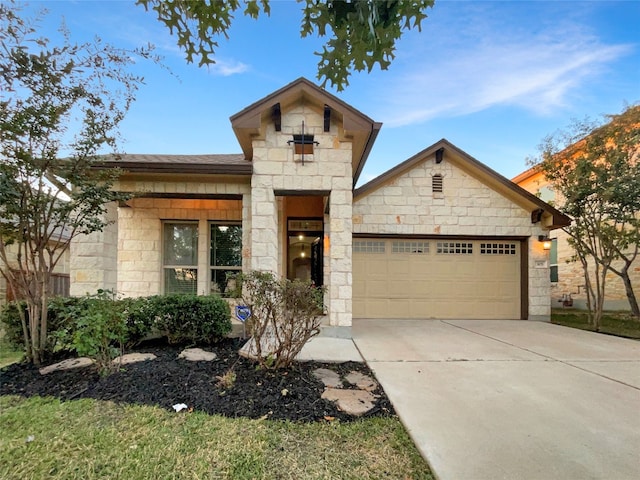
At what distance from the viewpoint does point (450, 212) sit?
9.05 m

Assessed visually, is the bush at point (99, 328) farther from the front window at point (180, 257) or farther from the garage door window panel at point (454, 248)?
the garage door window panel at point (454, 248)

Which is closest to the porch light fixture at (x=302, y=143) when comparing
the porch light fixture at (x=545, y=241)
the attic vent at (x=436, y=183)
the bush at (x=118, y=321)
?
the bush at (x=118, y=321)

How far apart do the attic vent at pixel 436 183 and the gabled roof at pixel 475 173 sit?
58 centimetres

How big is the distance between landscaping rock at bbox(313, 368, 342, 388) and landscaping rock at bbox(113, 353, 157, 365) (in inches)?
88.4

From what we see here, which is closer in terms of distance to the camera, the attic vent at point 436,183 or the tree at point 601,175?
the tree at point 601,175

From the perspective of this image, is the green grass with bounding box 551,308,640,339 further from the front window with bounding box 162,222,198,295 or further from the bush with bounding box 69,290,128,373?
the front window with bounding box 162,222,198,295

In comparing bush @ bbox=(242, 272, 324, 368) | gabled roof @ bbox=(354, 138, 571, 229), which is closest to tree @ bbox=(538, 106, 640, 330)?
gabled roof @ bbox=(354, 138, 571, 229)

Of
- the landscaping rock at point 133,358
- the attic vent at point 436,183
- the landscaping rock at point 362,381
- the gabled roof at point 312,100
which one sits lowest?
the landscaping rock at point 362,381

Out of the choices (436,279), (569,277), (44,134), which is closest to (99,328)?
(44,134)

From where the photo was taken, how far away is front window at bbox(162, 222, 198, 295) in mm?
8406

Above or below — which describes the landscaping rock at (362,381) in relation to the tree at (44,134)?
below

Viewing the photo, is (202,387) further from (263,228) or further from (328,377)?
(263,228)

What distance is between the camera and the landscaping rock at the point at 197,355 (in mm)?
4401

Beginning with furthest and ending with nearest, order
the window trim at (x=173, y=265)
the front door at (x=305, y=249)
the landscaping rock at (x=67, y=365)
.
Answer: the front door at (x=305, y=249) → the window trim at (x=173, y=265) → the landscaping rock at (x=67, y=365)
